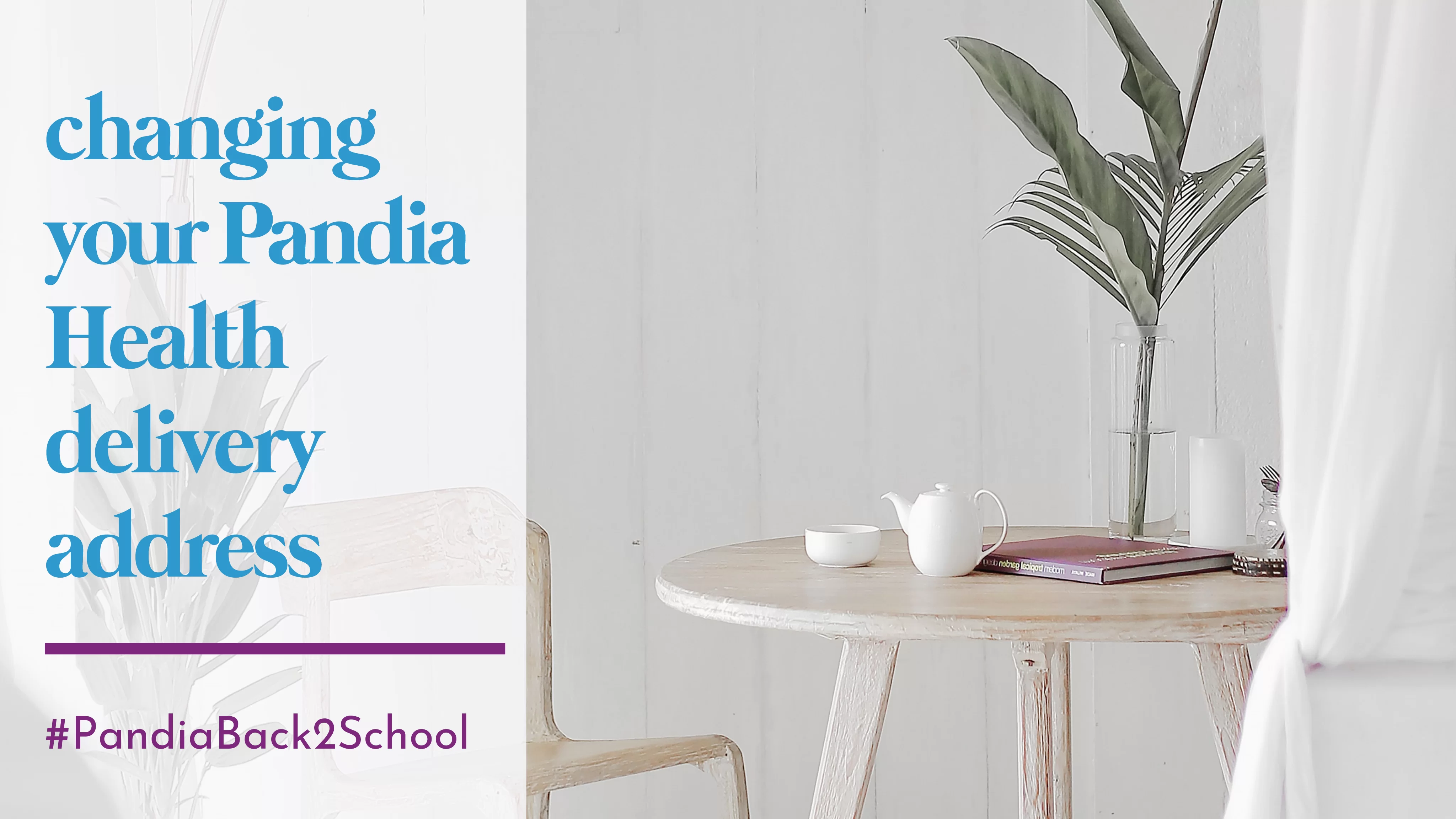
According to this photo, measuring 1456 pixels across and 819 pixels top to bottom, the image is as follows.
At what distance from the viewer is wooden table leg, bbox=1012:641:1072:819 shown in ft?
5.07

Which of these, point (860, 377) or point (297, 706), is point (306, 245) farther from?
point (860, 377)

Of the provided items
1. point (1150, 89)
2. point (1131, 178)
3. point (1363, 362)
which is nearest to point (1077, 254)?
point (1131, 178)

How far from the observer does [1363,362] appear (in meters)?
0.78

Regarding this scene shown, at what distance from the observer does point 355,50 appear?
1.96 meters

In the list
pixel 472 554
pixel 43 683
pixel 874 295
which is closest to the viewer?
pixel 43 683

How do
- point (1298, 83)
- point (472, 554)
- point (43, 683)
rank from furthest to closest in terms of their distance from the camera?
point (472, 554) < point (43, 683) < point (1298, 83)

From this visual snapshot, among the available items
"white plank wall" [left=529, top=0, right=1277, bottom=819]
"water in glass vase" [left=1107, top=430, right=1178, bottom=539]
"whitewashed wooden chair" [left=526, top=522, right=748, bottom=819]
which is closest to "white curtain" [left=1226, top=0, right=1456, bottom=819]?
"water in glass vase" [left=1107, top=430, right=1178, bottom=539]

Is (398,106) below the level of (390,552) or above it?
above

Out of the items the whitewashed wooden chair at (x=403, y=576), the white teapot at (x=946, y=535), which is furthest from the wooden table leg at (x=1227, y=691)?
the whitewashed wooden chair at (x=403, y=576)

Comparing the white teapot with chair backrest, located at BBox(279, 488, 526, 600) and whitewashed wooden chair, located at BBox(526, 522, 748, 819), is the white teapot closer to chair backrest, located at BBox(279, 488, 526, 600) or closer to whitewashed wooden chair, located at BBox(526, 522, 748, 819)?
whitewashed wooden chair, located at BBox(526, 522, 748, 819)

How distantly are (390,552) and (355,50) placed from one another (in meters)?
0.86

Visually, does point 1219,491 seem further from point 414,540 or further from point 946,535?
point 414,540

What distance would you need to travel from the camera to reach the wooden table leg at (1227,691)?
4.58 feet

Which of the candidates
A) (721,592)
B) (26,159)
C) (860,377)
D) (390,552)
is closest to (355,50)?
(26,159)
